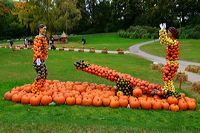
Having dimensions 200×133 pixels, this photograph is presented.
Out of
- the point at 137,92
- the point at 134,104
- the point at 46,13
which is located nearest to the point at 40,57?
the point at 137,92

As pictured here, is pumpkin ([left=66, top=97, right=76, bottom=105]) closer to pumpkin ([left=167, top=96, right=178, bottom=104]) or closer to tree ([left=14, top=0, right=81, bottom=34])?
pumpkin ([left=167, top=96, right=178, bottom=104])

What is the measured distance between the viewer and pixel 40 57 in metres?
14.8

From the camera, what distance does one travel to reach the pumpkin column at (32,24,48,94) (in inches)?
579

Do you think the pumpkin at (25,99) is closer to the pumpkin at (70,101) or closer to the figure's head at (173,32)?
the pumpkin at (70,101)

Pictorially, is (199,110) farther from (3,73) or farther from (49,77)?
(3,73)

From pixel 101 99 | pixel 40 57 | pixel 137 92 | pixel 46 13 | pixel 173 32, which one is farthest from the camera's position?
pixel 46 13

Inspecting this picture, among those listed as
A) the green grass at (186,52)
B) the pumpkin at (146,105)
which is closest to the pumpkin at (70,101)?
the pumpkin at (146,105)

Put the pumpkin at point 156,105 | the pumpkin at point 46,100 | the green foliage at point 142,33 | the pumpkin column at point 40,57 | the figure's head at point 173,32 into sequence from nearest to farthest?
the pumpkin at point 156,105
the pumpkin at point 46,100
the figure's head at point 173,32
the pumpkin column at point 40,57
the green foliage at point 142,33

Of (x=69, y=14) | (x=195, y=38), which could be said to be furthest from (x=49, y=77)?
(x=69, y=14)

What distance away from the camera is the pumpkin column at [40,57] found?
14.7 meters

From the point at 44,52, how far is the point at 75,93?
2043mm

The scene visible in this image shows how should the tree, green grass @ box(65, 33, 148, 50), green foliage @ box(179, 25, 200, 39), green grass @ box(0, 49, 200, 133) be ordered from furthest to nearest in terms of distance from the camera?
the tree → green foliage @ box(179, 25, 200, 39) → green grass @ box(65, 33, 148, 50) → green grass @ box(0, 49, 200, 133)

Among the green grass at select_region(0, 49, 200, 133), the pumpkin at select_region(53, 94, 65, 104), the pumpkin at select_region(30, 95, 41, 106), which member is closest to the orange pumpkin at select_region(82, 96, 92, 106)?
the green grass at select_region(0, 49, 200, 133)

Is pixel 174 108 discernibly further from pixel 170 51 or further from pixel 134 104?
pixel 170 51
